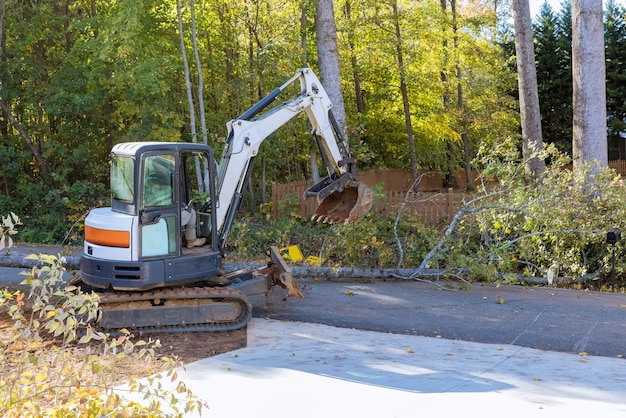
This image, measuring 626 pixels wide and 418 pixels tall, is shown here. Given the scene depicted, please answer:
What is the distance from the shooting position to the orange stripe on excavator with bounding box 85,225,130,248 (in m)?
8.65

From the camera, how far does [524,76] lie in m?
17.6

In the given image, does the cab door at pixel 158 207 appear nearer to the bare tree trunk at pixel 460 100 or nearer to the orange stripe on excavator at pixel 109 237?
the orange stripe on excavator at pixel 109 237

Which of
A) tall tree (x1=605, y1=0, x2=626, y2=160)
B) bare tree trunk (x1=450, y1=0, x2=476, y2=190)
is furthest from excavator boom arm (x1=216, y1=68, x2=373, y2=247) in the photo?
tall tree (x1=605, y1=0, x2=626, y2=160)

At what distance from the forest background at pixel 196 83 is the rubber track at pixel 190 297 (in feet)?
15.0

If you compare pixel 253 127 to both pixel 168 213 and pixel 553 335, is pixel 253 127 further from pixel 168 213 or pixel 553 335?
pixel 553 335

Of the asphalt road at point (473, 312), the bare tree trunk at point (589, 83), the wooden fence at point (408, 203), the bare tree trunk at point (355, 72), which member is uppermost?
the bare tree trunk at point (355, 72)

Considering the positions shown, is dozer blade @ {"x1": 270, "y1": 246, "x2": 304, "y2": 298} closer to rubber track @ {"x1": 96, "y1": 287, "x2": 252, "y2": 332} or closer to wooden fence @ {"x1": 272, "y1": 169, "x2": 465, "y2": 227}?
rubber track @ {"x1": 96, "y1": 287, "x2": 252, "y2": 332}

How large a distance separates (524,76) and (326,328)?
10959 millimetres

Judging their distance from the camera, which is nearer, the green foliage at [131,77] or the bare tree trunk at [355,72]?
the green foliage at [131,77]

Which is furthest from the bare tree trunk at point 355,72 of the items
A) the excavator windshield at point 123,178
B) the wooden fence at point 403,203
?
the excavator windshield at point 123,178

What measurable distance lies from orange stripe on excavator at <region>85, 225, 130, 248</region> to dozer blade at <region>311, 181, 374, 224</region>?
9.10ft

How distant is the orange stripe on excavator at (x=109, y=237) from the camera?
865 cm

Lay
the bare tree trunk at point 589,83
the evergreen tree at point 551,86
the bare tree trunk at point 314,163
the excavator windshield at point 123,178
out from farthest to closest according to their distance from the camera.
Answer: the evergreen tree at point 551,86
the bare tree trunk at point 314,163
the bare tree trunk at point 589,83
the excavator windshield at point 123,178

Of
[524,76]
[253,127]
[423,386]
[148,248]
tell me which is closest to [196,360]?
[148,248]
